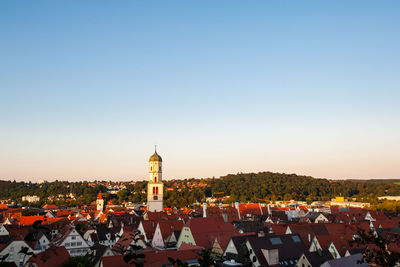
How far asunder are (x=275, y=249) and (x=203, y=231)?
1366cm

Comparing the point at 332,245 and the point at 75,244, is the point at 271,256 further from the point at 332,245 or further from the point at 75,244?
the point at 75,244

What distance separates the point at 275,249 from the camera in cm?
3172

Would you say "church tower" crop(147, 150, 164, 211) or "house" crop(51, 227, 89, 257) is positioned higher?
"church tower" crop(147, 150, 164, 211)

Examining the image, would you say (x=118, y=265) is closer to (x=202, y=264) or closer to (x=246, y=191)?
(x=202, y=264)

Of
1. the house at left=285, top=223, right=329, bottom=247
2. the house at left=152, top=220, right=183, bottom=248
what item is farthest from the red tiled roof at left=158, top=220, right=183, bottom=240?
the house at left=285, top=223, right=329, bottom=247

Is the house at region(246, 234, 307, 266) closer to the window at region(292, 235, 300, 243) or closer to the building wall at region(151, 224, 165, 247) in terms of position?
the window at region(292, 235, 300, 243)

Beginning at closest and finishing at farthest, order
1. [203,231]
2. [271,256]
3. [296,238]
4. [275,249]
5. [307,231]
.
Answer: [271,256], [275,249], [296,238], [307,231], [203,231]

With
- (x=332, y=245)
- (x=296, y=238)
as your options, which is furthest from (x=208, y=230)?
(x=332, y=245)

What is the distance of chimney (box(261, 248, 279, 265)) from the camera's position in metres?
31.3

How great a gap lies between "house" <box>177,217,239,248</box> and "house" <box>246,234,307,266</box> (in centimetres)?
963

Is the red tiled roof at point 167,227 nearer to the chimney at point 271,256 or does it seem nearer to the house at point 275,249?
the house at point 275,249

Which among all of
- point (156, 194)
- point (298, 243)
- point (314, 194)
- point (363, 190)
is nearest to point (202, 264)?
point (298, 243)

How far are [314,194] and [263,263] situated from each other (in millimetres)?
157157

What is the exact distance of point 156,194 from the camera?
82438 mm
